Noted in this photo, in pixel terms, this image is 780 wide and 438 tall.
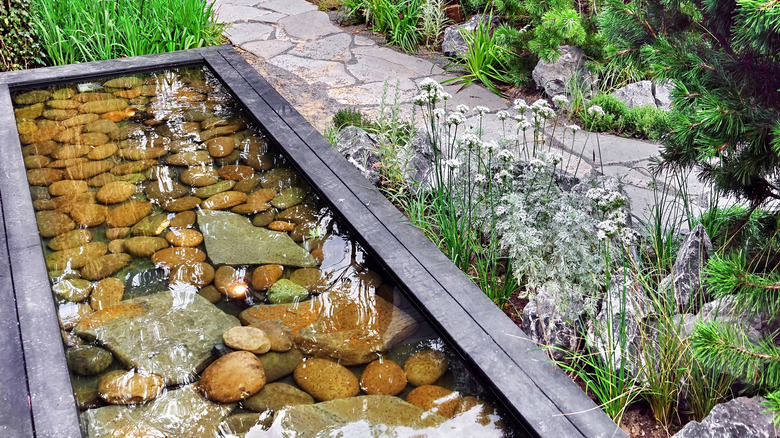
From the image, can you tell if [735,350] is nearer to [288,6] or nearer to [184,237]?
[184,237]

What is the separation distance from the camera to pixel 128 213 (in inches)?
120

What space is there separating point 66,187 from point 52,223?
34cm

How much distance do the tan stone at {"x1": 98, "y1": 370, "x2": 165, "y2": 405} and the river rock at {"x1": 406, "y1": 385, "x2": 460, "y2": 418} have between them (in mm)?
826

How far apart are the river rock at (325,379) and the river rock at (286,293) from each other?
35 centimetres

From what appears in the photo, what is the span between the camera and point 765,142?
1754 mm

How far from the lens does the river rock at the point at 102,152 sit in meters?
3.48

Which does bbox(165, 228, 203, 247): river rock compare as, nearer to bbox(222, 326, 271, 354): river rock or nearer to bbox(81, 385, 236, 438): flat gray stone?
bbox(222, 326, 271, 354): river rock

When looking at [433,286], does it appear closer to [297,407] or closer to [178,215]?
[297,407]

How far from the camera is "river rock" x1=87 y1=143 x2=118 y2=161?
3477 millimetres

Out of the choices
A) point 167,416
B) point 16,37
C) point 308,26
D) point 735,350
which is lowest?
point 167,416

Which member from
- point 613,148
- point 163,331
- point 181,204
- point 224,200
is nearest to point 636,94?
point 613,148

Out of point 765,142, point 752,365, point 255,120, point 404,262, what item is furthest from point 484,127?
point 752,365

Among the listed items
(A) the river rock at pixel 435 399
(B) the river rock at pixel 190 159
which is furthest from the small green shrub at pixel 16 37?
(A) the river rock at pixel 435 399

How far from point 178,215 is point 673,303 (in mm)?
2122
